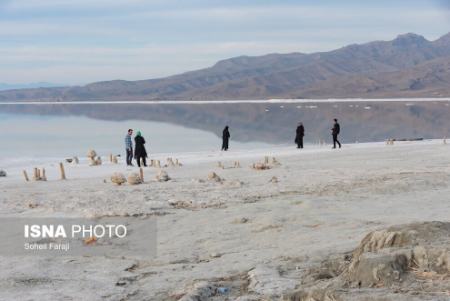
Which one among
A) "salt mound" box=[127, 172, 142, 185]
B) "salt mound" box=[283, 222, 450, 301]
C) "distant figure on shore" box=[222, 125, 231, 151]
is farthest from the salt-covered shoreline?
"distant figure on shore" box=[222, 125, 231, 151]

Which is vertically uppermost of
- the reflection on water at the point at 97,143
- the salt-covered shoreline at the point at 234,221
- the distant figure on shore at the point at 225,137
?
the distant figure on shore at the point at 225,137

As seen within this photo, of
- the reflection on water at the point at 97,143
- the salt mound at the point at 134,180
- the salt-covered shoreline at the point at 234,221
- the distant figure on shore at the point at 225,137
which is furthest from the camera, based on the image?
the reflection on water at the point at 97,143

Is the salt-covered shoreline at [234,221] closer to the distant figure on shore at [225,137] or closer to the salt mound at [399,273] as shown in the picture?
the salt mound at [399,273]

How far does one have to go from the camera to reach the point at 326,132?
41.3 m

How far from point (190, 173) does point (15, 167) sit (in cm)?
749

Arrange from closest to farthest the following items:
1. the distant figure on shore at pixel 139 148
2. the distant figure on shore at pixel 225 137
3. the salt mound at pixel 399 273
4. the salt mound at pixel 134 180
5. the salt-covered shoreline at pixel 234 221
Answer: the salt mound at pixel 399 273 → the salt-covered shoreline at pixel 234 221 → the salt mound at pixel 134 180 → the distant figure on shore at pixel 139 148 → the distant figure on shore at pixel 225 137

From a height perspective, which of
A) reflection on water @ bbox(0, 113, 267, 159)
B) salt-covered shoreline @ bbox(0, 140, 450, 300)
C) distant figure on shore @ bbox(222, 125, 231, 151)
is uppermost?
distant figure on shore @ bbox(222, 125, 231, 151)

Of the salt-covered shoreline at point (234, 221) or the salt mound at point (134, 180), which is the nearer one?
the salt-covered shoreline at point (234, 221)

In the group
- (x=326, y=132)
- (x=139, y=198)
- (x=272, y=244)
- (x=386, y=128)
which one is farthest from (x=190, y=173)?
(x=386, y=128)

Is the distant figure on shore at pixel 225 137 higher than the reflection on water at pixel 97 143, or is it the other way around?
the distant figure on shore at pixel 225 137

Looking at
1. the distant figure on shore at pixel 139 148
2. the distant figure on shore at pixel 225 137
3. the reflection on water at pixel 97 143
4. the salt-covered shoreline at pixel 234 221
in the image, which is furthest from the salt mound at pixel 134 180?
the reflection on water at pixel 97 143

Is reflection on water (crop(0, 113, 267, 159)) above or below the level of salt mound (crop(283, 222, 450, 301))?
below

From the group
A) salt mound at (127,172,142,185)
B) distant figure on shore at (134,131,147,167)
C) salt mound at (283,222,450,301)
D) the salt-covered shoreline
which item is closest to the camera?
salt mound at (283,222,450,301)

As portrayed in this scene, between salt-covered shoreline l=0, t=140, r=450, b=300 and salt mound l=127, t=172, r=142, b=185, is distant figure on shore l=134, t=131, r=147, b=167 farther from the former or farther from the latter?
salt mound l=127, t=172, r=142, b=185
